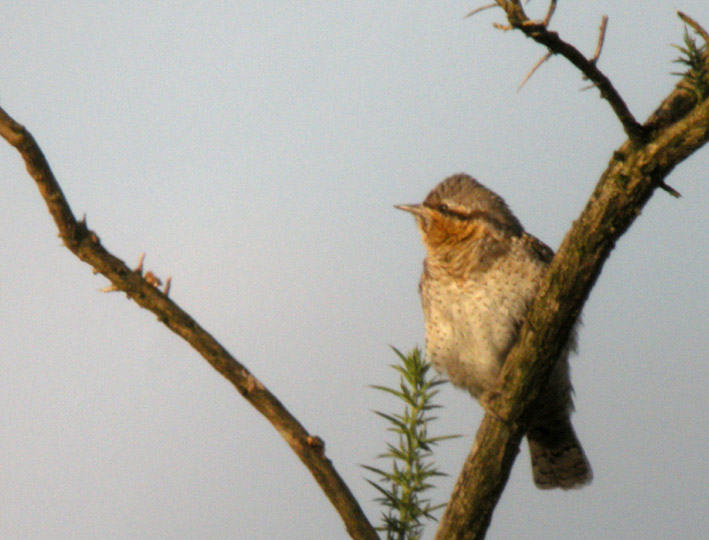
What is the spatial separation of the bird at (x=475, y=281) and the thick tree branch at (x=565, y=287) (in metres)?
1.65

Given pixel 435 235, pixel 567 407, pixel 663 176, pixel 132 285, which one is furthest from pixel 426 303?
pixel 132 285

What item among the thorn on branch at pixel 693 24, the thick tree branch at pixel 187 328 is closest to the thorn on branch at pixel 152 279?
the thick tree branch at pixel 187 328

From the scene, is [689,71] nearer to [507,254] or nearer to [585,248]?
[585,248]

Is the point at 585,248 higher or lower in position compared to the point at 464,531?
higher

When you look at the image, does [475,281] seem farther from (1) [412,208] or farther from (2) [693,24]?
(2) [693,24]

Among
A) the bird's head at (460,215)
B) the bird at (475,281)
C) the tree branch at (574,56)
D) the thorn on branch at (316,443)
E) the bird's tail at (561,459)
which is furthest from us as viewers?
the bird's tail at (561,459)

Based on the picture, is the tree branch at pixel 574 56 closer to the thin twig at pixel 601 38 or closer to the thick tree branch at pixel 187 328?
the thin twig at pixel 601 38

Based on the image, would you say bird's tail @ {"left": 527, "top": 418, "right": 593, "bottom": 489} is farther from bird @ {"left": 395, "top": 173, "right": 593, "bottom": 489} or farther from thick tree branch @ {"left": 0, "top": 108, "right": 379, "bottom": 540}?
thick tree branch @ {"left": 0, "top": 108, "right": 379, "bottom": 540}

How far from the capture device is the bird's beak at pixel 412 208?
570 centimetres

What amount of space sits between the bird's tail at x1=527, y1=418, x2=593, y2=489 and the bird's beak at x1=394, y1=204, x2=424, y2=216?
1949 mm

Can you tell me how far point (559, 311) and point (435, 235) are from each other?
2.70 meters

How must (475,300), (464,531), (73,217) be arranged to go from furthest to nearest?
(475,300) < (464,531) < (73,217)

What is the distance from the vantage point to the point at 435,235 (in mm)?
5535

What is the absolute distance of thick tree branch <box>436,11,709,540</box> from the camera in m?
2.49
